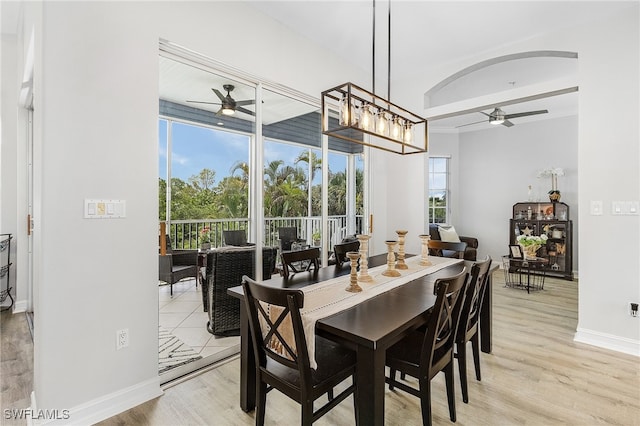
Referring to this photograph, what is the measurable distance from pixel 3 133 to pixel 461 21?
525 cm

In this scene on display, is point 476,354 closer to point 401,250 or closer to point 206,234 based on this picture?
point 401,250

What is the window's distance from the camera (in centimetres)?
748

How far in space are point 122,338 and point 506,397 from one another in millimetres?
2601

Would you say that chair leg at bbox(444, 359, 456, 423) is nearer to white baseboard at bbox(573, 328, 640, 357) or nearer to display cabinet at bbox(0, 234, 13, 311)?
white baseboard at bbox(573, 328, 640, 357)

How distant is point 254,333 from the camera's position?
1687 mm

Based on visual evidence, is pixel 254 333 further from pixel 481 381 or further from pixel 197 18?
pixel 197 18

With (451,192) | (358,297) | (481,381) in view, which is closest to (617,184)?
(481,381)

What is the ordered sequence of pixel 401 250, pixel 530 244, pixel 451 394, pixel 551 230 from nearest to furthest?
pixel 451 394 < pixel 401 250 < pixel 530 244 < pixel 551 230

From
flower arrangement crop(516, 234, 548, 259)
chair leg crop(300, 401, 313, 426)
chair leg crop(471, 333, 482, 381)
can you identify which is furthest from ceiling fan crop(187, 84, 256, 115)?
flower arrangement crop(516, 234, 548, 259)

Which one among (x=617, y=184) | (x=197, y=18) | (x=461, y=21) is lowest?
(x=617, y=184)

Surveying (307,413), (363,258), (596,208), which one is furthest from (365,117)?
(596,208)

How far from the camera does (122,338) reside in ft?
6.83

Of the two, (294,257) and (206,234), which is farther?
(206,234)

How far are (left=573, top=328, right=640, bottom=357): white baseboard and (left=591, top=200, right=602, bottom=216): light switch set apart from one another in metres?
1.14
